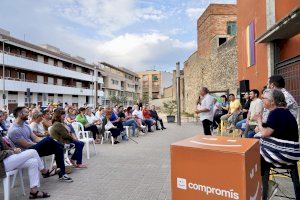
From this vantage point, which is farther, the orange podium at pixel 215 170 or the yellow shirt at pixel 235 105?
the yellow shirt at pixel 235 105

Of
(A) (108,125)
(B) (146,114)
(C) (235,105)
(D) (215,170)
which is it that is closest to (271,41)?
(C) (235,105)

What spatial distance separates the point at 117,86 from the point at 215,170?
267ft

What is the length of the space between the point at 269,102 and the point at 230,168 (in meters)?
2.34

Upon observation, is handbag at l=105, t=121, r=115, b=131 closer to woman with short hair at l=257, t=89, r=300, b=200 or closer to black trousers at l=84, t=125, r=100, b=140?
black trousers at l=84, t=125, r=100, b=140

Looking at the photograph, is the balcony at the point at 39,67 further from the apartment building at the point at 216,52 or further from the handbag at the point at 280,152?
the handbag at the point at 280,152

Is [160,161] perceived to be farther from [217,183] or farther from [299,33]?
[217,183]

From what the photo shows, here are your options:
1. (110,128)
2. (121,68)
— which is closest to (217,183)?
(110,128)

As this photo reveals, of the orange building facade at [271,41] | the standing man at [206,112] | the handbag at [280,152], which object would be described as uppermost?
the orange building facade at [271,41]

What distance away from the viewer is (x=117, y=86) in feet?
271

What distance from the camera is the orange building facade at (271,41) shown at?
8898 millimetres

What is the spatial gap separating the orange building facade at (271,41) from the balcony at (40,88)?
1224 inches

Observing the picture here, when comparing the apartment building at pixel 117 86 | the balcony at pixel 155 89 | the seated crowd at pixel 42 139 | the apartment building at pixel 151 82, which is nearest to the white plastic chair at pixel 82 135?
the seated crowd at pixel 42 139

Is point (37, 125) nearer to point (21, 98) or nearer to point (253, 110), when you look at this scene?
point (253, 110)

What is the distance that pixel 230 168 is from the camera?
173 centimetres
